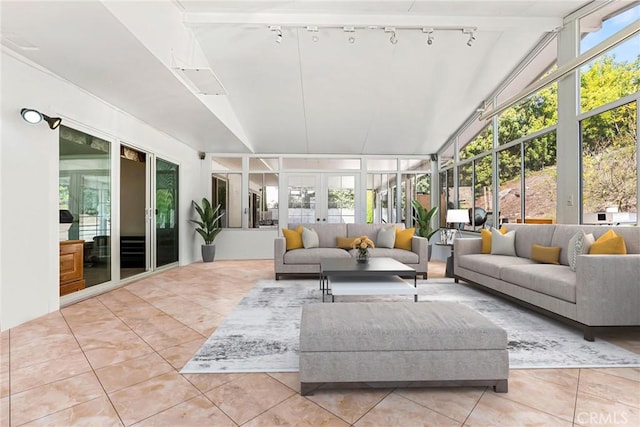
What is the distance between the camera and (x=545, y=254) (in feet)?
11.6

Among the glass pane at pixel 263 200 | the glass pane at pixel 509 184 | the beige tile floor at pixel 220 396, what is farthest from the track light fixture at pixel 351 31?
the glass pane at pixel 263 200

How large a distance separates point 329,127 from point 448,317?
5202 mm

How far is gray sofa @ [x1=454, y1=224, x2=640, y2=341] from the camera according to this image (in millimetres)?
2430

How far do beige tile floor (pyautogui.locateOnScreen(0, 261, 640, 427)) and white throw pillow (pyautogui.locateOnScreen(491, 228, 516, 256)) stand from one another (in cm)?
173

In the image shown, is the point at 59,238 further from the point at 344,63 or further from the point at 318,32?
the point at 344,63

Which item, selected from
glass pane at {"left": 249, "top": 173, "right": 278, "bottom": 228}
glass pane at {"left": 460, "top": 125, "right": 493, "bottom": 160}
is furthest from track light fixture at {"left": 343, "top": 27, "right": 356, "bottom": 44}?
glass pane at {"left": 249, "top": 173, "right": 278, "bottom": 228}

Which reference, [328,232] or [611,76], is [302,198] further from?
[611,76]

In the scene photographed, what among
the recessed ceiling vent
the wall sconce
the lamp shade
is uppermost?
the recessed ceiling vent

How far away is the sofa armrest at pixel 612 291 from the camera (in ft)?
7.95

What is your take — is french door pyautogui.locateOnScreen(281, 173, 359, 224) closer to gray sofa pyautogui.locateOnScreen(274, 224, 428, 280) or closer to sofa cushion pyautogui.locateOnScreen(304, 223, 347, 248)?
sofa cushion pyautogui.locateOnScreen(304, 223, 347, 248)

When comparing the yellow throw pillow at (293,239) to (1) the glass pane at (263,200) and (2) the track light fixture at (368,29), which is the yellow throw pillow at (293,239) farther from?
(2) the track light fixture at (368,29)

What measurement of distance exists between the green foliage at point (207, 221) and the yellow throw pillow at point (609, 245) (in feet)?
20.0

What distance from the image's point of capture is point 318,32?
405 centimetres

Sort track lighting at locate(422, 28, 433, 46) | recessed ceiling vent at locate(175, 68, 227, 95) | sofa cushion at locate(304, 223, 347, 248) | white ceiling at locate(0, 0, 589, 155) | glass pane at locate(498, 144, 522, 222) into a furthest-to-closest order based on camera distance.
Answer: sofa cushion at locate(304, 223, 347, 248) < glass pane at locate(498, 144, 522, 222) < track lighting at locate(422, 28, 433, 46) < recessed ceiling vent at locate(175, 68, 227, 95) < white ceiling at locate(0, 0, 589, 155)
